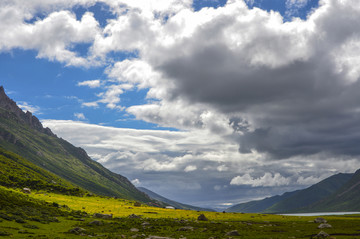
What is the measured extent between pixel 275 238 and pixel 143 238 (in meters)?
24.8

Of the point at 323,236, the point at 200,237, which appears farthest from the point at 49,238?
the point at 323,236

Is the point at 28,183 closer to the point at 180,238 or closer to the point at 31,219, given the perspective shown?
the point at 31,219

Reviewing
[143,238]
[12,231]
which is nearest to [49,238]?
[12,231]

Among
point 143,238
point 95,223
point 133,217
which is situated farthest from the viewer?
point 133,217

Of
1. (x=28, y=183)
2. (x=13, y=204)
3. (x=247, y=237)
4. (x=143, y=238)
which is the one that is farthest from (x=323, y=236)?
(x=28, y=183)

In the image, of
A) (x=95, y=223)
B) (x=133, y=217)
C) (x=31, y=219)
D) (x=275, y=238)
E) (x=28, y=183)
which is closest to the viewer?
(x=275, y=238)

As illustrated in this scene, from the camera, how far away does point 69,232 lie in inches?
2206

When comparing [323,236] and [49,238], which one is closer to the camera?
[49,238]

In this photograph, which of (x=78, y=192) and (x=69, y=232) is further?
(x=78, y=192)

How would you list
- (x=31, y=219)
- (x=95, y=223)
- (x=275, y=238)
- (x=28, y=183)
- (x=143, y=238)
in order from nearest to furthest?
(x=143, y=238), (x=275, y=238), (x=31, y=219), (x=95, y=223), (x=28, y=183)

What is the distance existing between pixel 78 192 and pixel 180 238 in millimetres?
131736

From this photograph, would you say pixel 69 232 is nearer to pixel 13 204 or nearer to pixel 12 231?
pixel 12 231

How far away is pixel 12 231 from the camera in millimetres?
49375

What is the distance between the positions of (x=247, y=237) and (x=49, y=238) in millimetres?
36497
